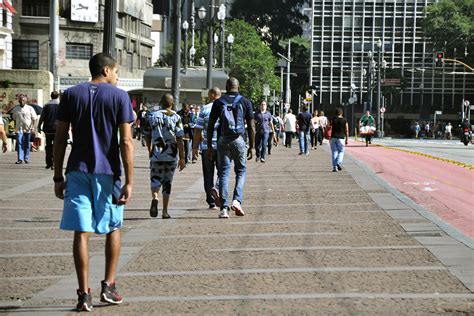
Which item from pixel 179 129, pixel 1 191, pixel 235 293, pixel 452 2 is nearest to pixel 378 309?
pixel 235 293

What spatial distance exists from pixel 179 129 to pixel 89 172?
7.70m

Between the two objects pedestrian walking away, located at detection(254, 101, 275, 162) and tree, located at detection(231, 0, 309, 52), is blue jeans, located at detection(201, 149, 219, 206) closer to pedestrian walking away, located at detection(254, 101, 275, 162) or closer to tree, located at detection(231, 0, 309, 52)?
pedestrian walking away, located at detection(254, 101, 275, 162)

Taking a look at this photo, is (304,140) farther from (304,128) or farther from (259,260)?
(259,260)

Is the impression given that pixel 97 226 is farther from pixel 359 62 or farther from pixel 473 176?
pixel 359 62

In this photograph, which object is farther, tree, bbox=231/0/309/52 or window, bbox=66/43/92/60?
tree, bbox=231/0/309/52

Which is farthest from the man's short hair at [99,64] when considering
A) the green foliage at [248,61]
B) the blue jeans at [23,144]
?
the green foliage at [248,61]

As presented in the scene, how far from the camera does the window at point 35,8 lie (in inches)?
2749

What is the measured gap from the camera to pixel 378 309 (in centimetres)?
773

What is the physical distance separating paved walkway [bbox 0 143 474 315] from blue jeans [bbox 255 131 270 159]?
50.0ft

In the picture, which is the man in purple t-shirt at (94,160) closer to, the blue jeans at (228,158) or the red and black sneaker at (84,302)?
the red and black sneaker at (84,302)

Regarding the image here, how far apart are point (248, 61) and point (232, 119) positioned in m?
74.3

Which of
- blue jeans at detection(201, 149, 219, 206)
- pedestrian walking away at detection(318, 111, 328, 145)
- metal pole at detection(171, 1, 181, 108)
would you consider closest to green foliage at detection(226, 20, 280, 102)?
pedestrian walking away at detection(318, 111, 328, 145)

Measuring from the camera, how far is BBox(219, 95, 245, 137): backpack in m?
15.0

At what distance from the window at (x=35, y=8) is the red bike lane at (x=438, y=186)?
40050mm
